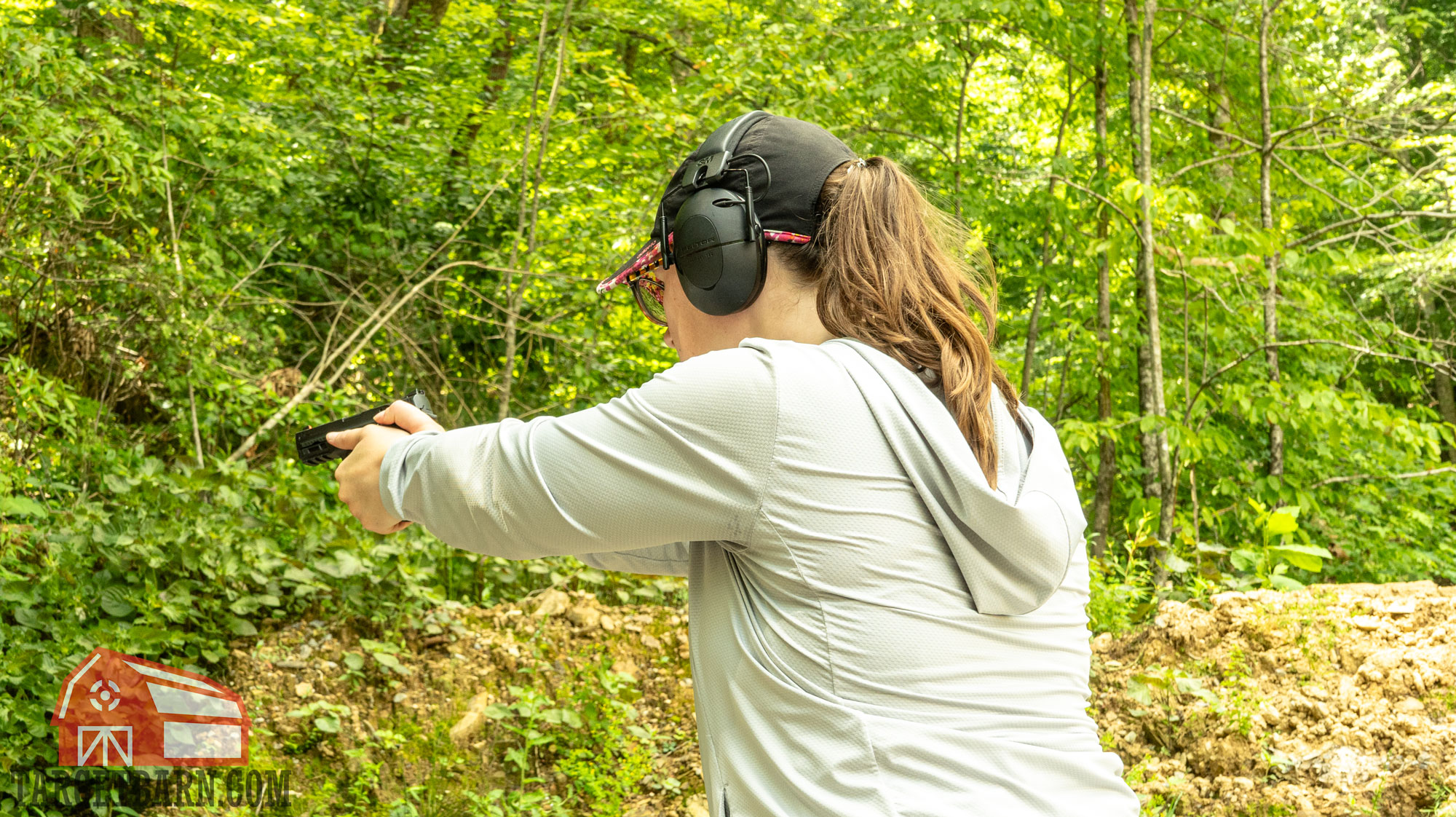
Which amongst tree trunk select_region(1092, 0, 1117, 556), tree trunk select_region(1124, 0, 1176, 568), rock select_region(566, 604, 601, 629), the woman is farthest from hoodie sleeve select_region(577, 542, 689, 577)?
tree trunk select_region(1092, 0, 1117, 556)

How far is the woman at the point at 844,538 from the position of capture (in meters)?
1.19

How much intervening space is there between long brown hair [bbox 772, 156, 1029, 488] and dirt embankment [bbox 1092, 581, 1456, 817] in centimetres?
204

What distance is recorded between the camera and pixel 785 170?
1.47 m

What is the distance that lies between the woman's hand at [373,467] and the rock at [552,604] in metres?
2.96

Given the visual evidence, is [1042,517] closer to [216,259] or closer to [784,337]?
[784,337]

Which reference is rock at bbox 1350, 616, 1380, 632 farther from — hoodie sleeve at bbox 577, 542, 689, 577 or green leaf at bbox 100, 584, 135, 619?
green leaf at bbox 100, 584, 135, 619

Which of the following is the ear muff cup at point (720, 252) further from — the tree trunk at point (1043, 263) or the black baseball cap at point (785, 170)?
the tree trunk at point (1043, 263)

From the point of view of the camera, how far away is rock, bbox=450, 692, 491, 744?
3.53 meters

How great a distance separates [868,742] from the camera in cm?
116

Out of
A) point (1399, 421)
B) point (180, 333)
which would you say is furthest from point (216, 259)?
point (1399, 421)

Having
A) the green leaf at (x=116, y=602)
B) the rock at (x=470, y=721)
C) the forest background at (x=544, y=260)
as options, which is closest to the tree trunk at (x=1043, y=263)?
the forest background at (x=544, y=260)

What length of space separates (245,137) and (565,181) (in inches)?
77.0

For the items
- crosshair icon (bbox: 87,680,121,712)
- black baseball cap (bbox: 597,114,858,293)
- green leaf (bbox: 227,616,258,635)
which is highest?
black baseball cap (bbox: 597,114,858,293)

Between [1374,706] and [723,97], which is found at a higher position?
[723,97]
